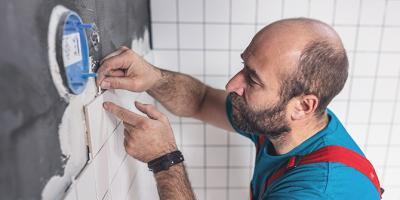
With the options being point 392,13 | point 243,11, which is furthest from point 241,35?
point 392,13

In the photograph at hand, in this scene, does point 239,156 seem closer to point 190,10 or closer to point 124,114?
point 190,10

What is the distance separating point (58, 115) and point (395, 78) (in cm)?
153

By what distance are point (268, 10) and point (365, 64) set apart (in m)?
0.53

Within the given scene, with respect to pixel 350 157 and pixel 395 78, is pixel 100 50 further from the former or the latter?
pixel 395 78

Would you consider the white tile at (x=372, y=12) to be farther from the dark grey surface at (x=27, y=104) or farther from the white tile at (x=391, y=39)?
the dark grey surface at (x=27, y=104)

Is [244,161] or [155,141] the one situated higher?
[155,141]

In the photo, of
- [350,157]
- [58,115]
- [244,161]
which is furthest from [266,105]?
[244,161]

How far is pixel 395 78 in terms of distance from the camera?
5.00 feet

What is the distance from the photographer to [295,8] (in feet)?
4.66

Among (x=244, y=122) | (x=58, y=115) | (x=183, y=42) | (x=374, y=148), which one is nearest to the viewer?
(x=58, y=115)

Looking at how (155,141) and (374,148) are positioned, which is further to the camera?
(374,148)

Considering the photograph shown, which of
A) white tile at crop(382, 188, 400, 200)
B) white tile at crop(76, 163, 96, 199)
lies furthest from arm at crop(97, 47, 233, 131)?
white tile at crop(382, 188, 400, 200)

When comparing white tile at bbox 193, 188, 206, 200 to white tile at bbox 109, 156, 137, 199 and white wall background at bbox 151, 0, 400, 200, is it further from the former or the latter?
white tile at bbox 109, 156, 137, 199

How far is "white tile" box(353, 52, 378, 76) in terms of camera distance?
1.49 metres
